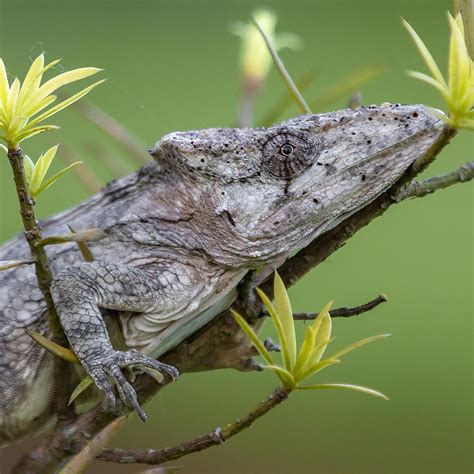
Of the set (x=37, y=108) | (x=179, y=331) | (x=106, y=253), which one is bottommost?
(x=179, y=331)

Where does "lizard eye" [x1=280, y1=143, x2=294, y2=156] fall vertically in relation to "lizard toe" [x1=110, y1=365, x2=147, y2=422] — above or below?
above

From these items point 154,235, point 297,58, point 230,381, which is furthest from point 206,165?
point 297,58

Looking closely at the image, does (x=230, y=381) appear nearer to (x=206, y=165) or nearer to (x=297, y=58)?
(x=297, y=58)

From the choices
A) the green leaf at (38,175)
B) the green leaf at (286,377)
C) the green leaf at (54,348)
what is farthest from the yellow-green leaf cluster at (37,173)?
the green leaf at (286,377)

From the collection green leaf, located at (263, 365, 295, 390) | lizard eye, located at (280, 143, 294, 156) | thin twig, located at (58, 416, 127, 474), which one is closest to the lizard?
lizard eye, located at (280, 143, 294, 156)

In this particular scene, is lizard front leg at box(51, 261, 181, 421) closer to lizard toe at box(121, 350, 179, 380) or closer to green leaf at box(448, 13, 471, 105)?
lizard toe at box(121, 350, 179, 380)

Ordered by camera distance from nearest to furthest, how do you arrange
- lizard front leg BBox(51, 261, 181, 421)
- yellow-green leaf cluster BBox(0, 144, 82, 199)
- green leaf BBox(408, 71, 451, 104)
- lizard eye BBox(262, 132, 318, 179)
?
green leaf BBox(408, 71, 451, 104) < yellow-green leaf cluster BBox(0, 144, 82, 199) < lizard front leg BBox(51, 261, 181, 421) < lizard eye BBox(262, 132, 318, 179)

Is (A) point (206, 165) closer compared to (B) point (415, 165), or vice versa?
(B) point (415, 165)

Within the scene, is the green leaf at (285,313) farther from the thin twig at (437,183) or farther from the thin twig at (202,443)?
the thin twig at (437,183)
